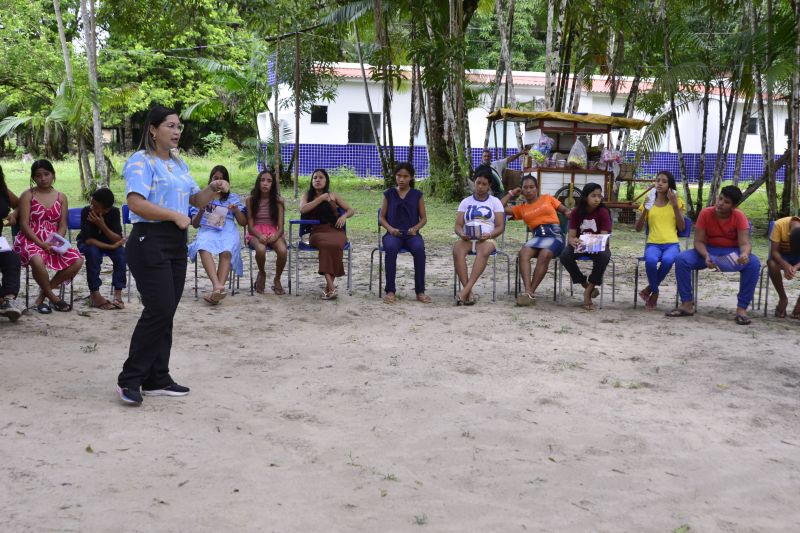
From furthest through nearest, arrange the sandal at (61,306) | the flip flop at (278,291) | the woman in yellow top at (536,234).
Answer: the flip flop at (278,291) < the woman in yellow top at (536,234) < the sandal at (61,306)

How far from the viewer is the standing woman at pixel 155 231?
15.3 ft

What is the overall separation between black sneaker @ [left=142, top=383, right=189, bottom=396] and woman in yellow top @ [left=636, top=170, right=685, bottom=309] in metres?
4.69

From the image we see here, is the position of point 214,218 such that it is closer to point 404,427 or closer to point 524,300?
point 524,300

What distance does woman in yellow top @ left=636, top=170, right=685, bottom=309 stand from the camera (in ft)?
27.0

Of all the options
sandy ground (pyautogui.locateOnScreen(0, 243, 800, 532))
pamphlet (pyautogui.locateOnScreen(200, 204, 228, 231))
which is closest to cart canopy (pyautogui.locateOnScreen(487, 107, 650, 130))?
pamphlet (pyautogui.locateOnScreen(200, 204, 228, 231))

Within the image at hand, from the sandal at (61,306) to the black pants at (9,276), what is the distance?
1.76 ft

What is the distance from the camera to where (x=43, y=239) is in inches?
291

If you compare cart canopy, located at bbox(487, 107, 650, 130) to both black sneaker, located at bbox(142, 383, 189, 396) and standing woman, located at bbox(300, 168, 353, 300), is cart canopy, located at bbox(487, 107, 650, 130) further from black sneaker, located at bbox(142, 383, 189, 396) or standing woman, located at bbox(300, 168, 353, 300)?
black sneaker, located at bbox(142, 383, 189, 396)

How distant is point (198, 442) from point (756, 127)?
92.3ft

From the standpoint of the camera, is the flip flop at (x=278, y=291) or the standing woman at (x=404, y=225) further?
the flip flop at (x=278, y=291)

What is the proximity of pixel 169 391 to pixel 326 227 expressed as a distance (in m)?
3.78

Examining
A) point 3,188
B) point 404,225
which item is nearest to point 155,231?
point 3,188

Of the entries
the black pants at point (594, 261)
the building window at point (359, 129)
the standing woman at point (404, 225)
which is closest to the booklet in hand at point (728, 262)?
the black pants at point (594, 261)

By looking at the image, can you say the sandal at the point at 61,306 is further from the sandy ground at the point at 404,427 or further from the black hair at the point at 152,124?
the black hair at the point at 152,124
